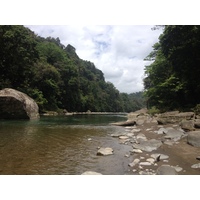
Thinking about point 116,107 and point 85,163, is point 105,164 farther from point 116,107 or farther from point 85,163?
point 116,107

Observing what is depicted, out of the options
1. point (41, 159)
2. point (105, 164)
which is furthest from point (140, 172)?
point (41, 159)

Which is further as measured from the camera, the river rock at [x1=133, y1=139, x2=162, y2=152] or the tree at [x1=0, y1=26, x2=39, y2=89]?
the tree at [x1=0, y1=26, x2=39, y2=89]

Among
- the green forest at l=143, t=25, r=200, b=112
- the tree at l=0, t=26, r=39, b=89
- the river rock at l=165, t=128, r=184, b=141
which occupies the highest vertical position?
the tree at l=0, t=26, r=39, b=89

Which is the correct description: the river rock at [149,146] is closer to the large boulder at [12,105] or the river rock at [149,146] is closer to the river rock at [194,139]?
the river rock at [194,139]

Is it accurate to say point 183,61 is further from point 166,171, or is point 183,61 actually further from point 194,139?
point 166,171

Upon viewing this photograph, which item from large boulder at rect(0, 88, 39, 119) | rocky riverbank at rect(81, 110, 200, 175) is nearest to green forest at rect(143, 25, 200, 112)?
rocky riverbank at rect(81, 110, 200, 175)

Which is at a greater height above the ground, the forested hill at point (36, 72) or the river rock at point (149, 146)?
the forested hill at point (36, 72)

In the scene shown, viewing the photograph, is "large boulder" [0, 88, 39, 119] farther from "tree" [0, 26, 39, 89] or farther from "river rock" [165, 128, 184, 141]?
"river rock" [165, 128, 184, 141]

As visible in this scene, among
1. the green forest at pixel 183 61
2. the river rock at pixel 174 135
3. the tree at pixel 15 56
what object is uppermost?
the tree at pixel 15 56

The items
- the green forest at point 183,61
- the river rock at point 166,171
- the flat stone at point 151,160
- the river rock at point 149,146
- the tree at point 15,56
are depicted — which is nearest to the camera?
the river rock at point 166,171

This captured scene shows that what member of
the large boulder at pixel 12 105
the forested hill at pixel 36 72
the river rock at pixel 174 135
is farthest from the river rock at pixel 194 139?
the forested hill at pixel 36 72

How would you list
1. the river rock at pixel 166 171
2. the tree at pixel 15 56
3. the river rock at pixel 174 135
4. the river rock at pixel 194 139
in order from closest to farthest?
the river rock at pixel 166 171
the river rock at pixel 194 139
the river rock at pixel 174 135
the tree at pixel 15 56

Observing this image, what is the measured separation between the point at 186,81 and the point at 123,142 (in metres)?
10.9

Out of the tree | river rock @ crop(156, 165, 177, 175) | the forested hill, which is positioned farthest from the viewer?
the forested hill
